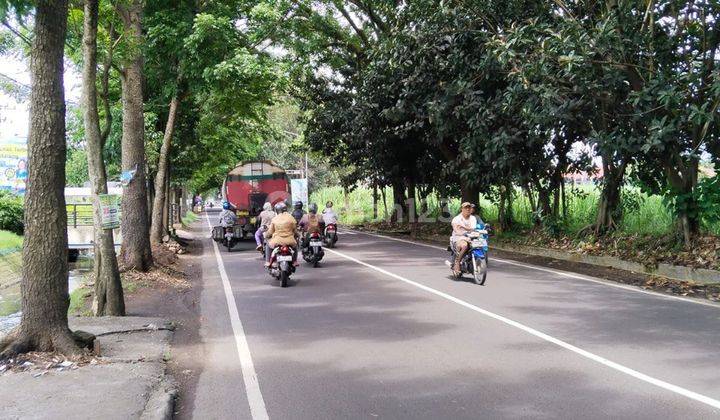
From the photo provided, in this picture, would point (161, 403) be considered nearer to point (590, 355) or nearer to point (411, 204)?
point (590, 355)

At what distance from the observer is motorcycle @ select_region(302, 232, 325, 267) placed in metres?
16.4

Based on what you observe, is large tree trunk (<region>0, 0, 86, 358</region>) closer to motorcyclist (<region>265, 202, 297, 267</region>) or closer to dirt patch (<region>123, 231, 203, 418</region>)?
dirt patch (<region>123, 231, 203, 418</region>)

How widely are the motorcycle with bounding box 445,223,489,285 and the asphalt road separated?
428mm

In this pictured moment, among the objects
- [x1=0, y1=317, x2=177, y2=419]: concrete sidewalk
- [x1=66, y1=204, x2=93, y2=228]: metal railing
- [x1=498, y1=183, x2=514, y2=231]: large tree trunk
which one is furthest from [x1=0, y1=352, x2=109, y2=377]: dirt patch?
[x1=498, y1=183, x2=514, y2=231]: large tree trunk

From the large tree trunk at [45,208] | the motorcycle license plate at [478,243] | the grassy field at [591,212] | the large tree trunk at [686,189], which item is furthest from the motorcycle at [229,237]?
the large tree trunk at [45,208]

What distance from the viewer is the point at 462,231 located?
1300 cm

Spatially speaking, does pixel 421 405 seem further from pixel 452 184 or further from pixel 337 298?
pixel 452 184

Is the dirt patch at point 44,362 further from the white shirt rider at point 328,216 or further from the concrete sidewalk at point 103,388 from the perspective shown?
the white shirt rider at point 328,216

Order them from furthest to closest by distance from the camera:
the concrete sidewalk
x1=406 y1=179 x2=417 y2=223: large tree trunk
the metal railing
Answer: x1=406 y1=179 x2=417 y2=223: large tree trunk, the metal railing, the concrete sidewalk

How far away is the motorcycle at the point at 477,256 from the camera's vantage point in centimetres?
1242

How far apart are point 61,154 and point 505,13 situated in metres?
14.0

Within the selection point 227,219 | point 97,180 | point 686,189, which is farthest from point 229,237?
point 686,189

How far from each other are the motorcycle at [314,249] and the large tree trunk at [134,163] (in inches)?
163

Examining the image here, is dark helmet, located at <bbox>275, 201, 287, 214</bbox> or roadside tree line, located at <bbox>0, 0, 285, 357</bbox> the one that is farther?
dark helmet, located at <bbox>275, 201, 287, 214</bbox>
